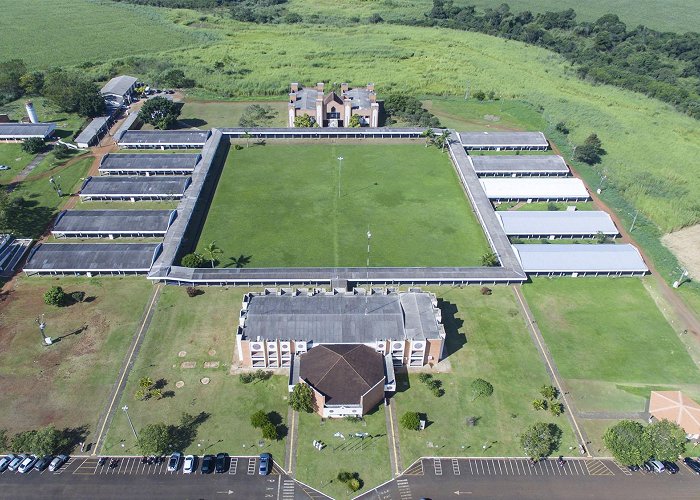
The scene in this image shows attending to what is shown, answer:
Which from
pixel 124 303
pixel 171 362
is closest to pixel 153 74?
pixel 124 303

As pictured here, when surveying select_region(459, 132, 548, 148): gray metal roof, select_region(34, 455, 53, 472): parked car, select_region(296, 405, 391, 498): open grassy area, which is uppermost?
select_region(459, 132, 548, 148): gray metal roof

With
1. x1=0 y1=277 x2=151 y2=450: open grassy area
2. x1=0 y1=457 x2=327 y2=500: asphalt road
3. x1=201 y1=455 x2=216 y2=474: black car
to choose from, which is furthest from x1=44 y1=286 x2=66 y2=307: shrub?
x1=201 y1=455 x2=216 y2=474: black car

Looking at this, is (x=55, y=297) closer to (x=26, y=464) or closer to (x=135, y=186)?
(x=26, y=464)

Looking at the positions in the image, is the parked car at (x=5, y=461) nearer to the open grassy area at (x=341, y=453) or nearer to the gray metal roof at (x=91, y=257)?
the gray metal roof at (x=91, y=257)

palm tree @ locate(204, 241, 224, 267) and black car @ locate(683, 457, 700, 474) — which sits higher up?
palm tree @ locate(204, 241, 224, 267)

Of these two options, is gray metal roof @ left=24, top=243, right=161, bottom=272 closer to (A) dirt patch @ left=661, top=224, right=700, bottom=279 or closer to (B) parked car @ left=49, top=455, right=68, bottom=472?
(B) parked car @ left=49, top=455, right=68, bottom=472

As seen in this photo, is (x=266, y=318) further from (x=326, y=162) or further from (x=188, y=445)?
(x=326, y=162)

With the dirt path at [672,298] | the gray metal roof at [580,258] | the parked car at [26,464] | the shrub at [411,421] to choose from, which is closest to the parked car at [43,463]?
the parked car at [26,464]
